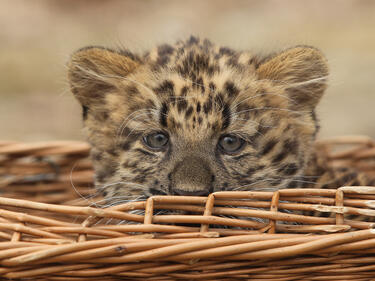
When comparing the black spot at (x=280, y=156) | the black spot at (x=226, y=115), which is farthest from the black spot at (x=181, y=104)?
the black spot at (x=280, y=156)

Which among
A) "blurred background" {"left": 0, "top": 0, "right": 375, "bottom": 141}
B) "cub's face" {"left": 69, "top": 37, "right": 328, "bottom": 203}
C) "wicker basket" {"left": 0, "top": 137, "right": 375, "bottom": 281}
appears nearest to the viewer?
"wicker basket" {"left": 0, "top": 137, "right": 375, "bottom": 281}

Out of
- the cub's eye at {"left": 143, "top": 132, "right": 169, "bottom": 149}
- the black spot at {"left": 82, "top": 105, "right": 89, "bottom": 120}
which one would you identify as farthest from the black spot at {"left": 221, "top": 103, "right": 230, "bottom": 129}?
the black spot at {"left": 82, "top": 105, "right": 89, "bottom": 120}

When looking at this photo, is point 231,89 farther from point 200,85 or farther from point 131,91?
point 131,91

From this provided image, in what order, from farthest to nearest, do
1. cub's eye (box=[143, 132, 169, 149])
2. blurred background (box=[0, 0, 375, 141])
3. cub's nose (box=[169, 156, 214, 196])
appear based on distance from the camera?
blurred background (box=[0, 0, 375, 141]) < cub's eye (box=[143, 132, 169, 149]) < cub's nose (box=[169, 156, 214, 196])

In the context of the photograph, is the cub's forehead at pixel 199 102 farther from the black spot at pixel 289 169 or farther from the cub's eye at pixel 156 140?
the black spot at pixel 289 169

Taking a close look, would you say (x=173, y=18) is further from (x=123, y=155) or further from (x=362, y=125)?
(x=123, y=155)

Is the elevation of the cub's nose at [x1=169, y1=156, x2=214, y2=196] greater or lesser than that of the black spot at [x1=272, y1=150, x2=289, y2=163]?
lesser

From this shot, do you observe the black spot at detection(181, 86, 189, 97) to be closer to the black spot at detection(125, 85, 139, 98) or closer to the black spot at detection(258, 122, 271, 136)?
the black spot at detection(125, 85, 139, 98)

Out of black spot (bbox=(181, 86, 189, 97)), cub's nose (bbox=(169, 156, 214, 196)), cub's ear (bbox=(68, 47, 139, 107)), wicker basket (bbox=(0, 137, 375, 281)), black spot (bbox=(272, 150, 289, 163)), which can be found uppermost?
cub's ear (bbox=(68, 47, 139, 107))
